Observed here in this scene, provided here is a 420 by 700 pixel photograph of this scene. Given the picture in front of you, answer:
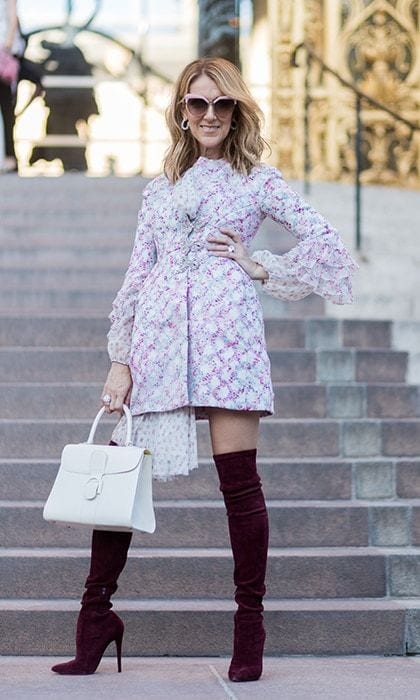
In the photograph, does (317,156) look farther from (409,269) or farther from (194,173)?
(194,173)

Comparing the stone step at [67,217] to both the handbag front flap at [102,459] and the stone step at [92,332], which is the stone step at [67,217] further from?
the handbag front flap at [102,459]

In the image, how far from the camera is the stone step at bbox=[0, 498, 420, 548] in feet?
17.4

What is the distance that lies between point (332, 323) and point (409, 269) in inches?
59.9

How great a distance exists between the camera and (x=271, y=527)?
211 inches

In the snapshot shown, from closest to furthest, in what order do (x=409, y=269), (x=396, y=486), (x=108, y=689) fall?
(x=108, y=689), (x=396, y=486), (x=409, y=269)

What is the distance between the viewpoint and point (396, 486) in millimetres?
5723

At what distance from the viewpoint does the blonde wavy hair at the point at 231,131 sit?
13.6 ft

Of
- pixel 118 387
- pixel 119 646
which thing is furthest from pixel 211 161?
pixel 119 646

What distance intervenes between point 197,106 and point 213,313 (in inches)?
23.3

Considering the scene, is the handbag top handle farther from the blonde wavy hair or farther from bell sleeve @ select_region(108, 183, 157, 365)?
the blonde wavy hair

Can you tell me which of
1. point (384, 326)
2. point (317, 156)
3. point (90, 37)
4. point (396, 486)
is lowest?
point (396, 486)

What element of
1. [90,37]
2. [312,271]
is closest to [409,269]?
[312,271]

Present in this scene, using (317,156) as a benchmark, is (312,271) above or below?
below

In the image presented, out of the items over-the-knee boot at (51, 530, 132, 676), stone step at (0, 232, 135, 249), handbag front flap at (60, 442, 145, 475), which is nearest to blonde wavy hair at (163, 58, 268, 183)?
handbag front flap at (60, 442, 145, 475)
